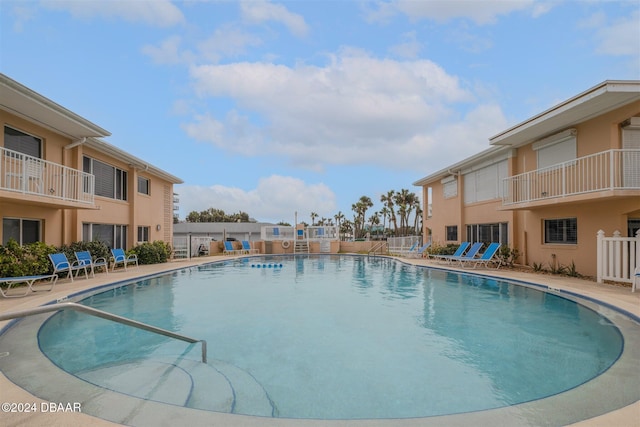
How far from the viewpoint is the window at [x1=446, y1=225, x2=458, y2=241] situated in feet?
67.9

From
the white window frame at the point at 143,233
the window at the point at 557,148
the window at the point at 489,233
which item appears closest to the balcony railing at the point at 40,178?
the white window frame at the point at 143,233

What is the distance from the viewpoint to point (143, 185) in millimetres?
19219

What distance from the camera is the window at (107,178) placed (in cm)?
1438

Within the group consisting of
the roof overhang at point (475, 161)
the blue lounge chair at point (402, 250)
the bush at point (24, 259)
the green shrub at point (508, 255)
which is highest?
the roof overhang at point (475, 161)

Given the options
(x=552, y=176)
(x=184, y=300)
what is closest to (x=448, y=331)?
(x=184, y=300)

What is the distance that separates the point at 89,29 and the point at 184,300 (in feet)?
32.8

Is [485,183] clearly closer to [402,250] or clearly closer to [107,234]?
[402,250]

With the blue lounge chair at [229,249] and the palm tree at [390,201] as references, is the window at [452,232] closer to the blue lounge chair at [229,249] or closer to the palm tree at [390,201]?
the blue lounge chair at [229,249]

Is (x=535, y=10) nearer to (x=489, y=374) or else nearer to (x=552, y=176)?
(x=552, y=176)

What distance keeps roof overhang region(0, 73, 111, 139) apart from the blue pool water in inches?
222

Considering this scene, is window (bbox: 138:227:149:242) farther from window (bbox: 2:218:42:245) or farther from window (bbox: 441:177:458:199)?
window (bbox: 441:177:458:199)

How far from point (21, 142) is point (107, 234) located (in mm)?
5816

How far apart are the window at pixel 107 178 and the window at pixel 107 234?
142 cm

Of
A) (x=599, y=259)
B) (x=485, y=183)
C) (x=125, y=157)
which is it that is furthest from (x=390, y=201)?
(x=599, y=259)
